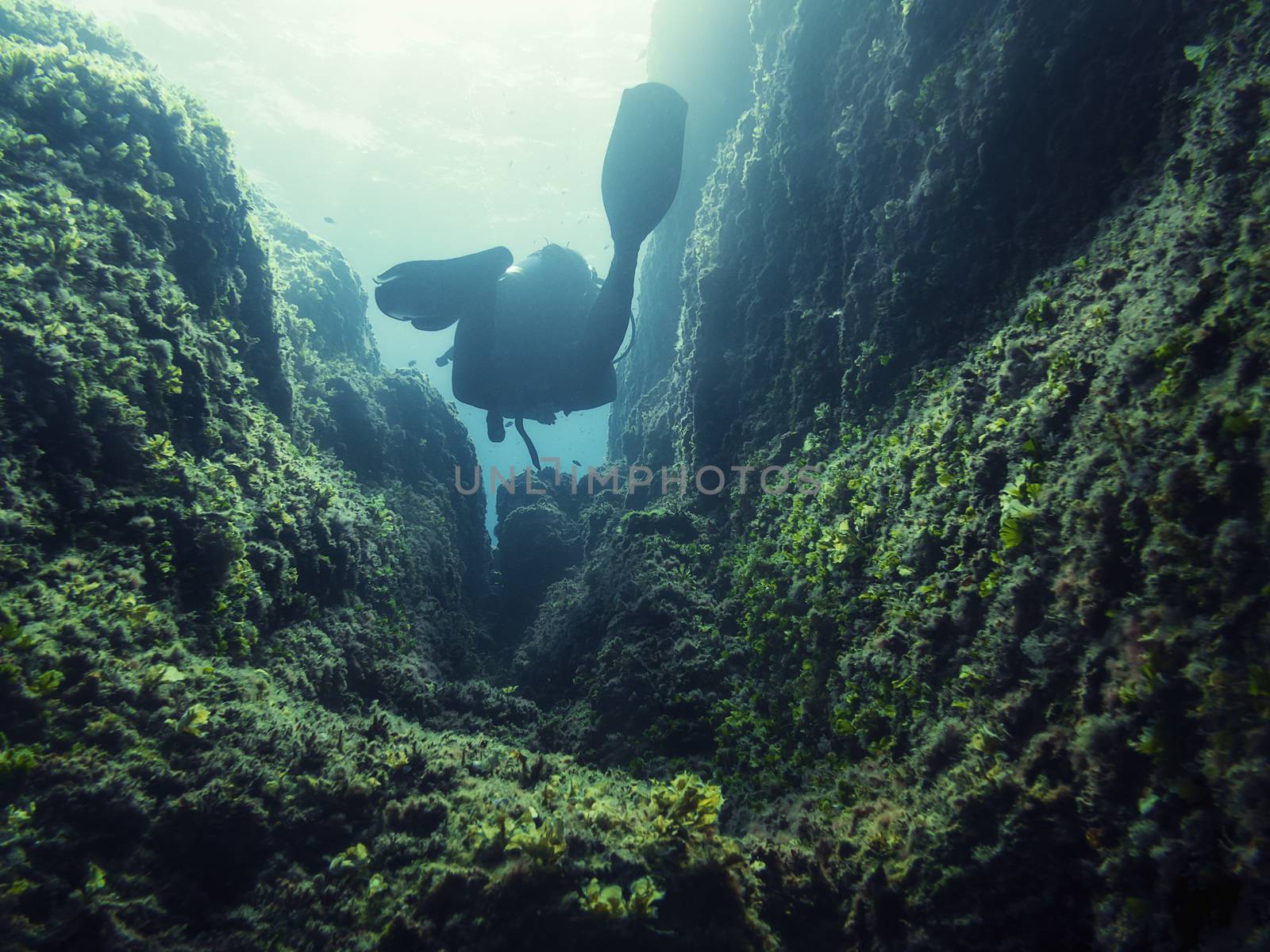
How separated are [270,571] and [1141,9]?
8100 mm

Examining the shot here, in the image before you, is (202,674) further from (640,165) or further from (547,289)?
(547,289)

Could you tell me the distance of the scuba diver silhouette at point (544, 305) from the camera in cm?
811

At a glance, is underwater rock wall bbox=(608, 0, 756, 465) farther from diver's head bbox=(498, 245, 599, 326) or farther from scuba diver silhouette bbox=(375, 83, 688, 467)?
scuba diver silhouette bbox=(375, 83, 688, 467)

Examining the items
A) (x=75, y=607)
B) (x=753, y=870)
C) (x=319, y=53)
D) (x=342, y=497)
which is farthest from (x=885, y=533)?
(x=319, y=53)

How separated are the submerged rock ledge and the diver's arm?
2.91 meters

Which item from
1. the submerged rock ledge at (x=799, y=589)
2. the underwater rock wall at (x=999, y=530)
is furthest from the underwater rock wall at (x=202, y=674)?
the underwater rock wall at (x=999, y=530)

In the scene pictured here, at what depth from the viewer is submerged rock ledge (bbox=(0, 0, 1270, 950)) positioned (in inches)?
90.7

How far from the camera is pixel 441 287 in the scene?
31.2 feet

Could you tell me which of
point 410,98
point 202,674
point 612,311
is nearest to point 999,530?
point 202,674

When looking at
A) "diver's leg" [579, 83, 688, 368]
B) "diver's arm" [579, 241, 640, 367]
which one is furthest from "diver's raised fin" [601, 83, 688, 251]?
"diver's arm" [579, 241, 640, 367]

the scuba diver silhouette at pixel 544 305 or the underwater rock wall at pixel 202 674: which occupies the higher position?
the scuba diver silhouette at pixel 544 305

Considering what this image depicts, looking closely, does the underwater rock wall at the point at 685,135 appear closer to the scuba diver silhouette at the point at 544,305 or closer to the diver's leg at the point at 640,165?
the scuba diver silhouette at the point at 544,305

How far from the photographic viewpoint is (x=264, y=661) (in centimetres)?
439

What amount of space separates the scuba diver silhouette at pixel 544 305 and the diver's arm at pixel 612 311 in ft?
0.05
